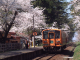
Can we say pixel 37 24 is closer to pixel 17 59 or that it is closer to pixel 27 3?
pixel 27 3

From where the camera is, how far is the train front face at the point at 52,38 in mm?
16875

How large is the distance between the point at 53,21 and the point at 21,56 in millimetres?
22654

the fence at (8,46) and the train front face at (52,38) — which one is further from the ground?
the train front face at (52,38)

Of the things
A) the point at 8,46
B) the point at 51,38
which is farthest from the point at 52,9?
the point at 8,46

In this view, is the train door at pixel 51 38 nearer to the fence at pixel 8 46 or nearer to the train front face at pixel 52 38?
the train front face at pixel 52 38

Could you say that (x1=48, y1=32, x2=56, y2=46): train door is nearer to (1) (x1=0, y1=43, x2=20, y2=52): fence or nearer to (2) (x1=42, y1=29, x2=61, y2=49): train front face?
(2) (x1=42, y1=29, x2=61, y2=49): train front face

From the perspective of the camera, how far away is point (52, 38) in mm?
17109

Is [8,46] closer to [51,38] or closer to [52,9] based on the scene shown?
[51,38]

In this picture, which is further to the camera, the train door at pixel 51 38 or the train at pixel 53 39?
the train door at pixel 51 38

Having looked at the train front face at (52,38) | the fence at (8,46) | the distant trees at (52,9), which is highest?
the distant trees at (52,9)

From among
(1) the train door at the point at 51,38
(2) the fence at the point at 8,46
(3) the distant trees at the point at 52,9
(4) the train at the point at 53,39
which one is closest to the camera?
(2) the fence at the point at 8,46

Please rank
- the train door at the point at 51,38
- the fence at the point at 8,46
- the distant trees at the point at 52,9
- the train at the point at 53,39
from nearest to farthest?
the fence at the point at 8,46 → the train at the point at 53,39 → the train door at the point at 51,38 → the distant trees at the point at 52,9

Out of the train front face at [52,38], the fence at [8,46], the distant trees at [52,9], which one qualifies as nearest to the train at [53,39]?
the train front face at [52,38]

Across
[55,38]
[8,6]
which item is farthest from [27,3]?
[55,38]
